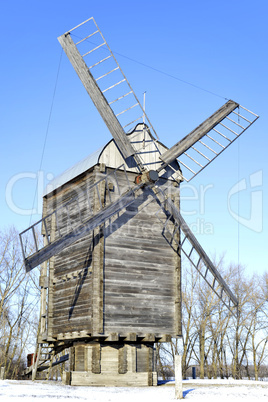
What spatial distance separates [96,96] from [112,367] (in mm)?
10595

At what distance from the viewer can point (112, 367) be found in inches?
786

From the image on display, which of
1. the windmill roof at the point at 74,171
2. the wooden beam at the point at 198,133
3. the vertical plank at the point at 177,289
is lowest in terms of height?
the vertical plank at the point at 177,289

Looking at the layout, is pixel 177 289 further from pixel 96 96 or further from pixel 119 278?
pixel 96 96

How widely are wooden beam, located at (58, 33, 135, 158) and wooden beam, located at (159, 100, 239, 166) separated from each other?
1.72 metres

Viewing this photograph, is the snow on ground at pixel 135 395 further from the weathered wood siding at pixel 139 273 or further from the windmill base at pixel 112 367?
the weathered wood siding at pixel 139 273

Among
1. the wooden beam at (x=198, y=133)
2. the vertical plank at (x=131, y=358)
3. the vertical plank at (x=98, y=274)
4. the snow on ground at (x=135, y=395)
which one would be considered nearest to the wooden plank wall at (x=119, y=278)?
the vertical plank at (x=98, y=274)

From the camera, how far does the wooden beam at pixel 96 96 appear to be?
2111cm

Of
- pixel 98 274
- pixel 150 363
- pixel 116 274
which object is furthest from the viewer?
pixel 150 363

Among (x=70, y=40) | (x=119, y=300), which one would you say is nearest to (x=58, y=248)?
(x=119, y=300)

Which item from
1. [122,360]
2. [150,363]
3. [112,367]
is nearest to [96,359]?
[112,367]

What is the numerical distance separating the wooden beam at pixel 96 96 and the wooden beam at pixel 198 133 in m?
1.72

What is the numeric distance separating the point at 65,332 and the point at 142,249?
458 cm

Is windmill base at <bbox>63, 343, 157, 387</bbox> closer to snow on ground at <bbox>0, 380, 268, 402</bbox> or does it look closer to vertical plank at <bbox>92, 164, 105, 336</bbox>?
vertical plank at <bbox>92, 164, 105, 336</bbox>

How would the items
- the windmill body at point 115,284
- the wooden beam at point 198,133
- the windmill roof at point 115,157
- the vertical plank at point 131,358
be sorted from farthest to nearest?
1. the wooden beam at point 198,133
2. the windmill roof at point 115,157
3. the vertical plank at point 131,358
4. the windmill body at point 115,284
